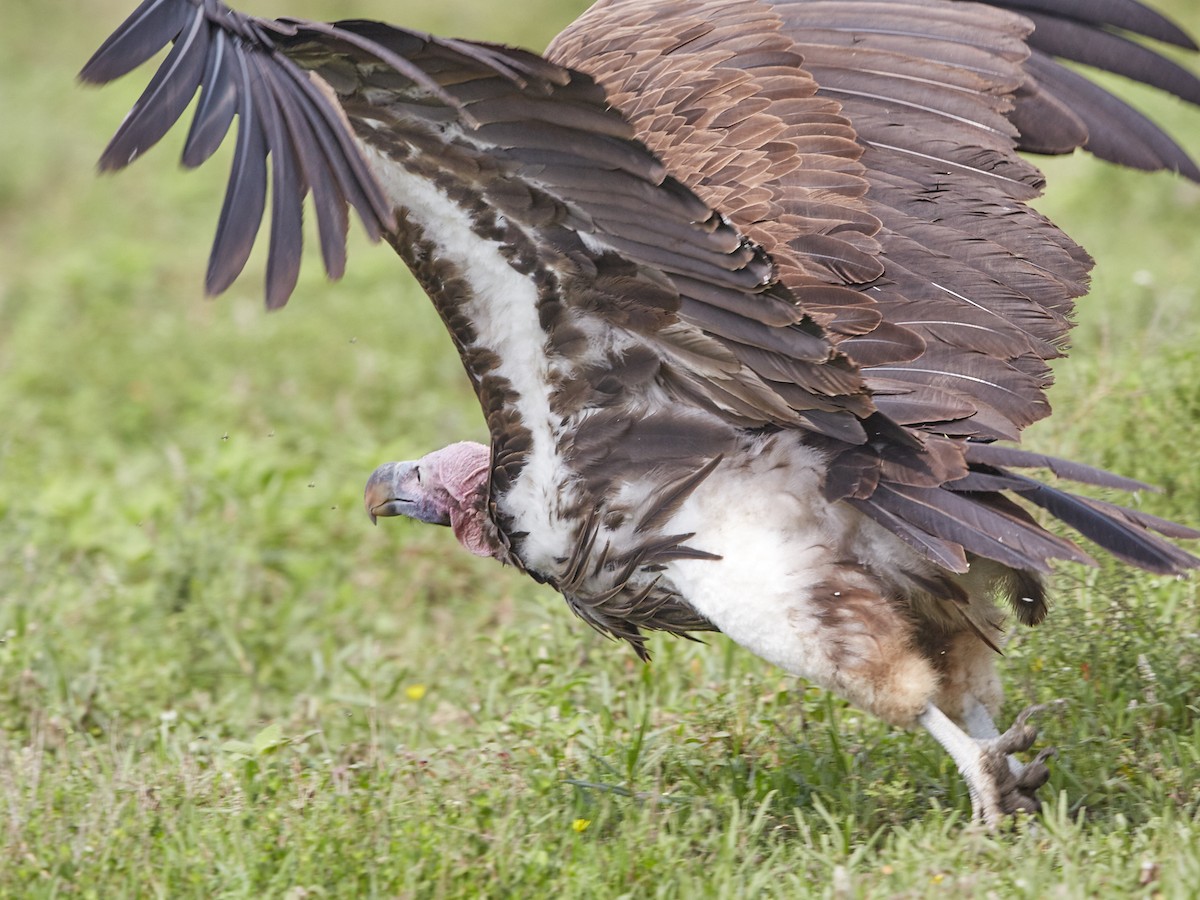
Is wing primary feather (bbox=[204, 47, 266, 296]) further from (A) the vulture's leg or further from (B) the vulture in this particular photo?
(A) the vulture's leg

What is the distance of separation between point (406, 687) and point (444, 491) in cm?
72

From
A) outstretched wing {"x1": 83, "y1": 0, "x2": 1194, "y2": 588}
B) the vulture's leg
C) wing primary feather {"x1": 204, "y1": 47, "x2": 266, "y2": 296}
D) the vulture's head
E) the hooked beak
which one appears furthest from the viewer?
the hooked beak

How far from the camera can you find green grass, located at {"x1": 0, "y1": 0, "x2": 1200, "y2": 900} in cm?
306

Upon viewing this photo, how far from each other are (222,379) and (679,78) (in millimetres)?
3360

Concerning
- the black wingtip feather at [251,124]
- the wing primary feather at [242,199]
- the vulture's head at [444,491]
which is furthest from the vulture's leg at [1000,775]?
the wing primary feather at [242,199]

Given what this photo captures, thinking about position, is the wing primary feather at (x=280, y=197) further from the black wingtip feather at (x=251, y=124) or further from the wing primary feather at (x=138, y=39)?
the wing primary feather at (x=138, y=39)

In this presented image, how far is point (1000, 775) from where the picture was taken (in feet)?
10.4

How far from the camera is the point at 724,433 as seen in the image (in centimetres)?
335

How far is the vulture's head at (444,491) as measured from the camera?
384 cm

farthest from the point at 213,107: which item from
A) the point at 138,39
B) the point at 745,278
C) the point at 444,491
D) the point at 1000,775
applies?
the point at 1000,775

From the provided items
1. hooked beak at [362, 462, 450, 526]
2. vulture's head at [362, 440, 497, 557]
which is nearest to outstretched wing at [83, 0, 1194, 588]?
vulture's head at [362, 440, 497, 557]

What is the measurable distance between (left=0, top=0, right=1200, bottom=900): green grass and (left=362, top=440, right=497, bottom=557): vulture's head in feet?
1.47

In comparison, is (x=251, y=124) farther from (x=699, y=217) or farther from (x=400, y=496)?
(x=400, y=496)

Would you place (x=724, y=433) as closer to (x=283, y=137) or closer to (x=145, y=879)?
(x=283, y=137)
